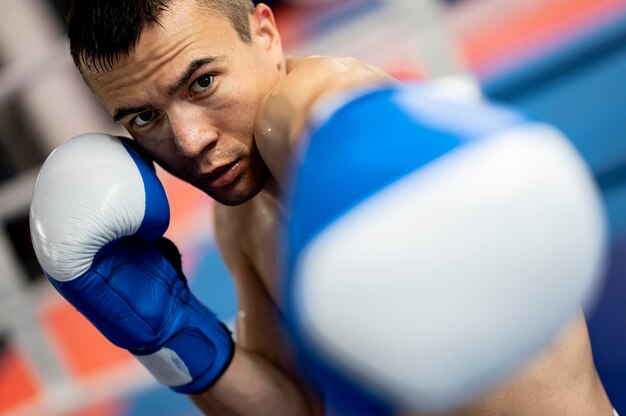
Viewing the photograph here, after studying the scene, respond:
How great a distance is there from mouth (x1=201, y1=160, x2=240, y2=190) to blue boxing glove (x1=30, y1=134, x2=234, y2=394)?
7 centimetres

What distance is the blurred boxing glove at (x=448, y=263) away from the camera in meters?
0.61

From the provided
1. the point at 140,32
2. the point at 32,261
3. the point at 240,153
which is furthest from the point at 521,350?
the point at 32,261

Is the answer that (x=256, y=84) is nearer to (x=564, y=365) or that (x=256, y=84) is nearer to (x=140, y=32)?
(x=140, y=32)

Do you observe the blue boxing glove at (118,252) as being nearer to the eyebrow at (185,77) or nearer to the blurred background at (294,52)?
the eyebrow at (185,77)

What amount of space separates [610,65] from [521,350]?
176cm

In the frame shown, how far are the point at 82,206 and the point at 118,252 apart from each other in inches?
4.7

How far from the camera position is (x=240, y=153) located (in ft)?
3.56

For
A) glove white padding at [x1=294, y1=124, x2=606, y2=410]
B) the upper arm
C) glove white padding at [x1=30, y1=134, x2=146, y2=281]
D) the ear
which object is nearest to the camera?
glove white padding at [x1=294, y1=124, x2=606, y2=410]

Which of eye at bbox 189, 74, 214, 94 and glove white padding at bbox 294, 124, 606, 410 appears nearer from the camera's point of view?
glove white padding at bbox 294, 124, 606, 410

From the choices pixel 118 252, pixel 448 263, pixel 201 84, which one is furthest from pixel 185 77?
pixel 448 263

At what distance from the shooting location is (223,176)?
3.57 ft

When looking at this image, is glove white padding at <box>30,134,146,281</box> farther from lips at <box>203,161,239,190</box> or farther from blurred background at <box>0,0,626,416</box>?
blurred background at <box>0,0,626,416</box>

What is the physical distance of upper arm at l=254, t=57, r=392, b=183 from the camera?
0.88 m

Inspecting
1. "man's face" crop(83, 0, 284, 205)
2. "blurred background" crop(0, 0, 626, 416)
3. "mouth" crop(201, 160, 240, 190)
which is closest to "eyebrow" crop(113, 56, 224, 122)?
"man's face" crop(83, 0, 284, 205)
